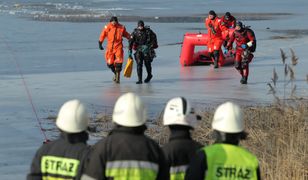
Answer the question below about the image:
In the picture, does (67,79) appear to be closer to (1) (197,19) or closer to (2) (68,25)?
(2) (68,25)

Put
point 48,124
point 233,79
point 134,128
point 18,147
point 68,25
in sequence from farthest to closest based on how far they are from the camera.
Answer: point 68,25 < point 233,79 < point 48,124 < point 18,147 < point 134,128

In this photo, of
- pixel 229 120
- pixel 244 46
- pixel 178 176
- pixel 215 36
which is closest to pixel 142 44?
pixel 244 46

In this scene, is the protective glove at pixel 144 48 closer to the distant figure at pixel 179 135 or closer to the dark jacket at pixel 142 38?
the dark jacket at pixel 142 38

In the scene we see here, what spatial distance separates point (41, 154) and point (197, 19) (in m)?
38.9

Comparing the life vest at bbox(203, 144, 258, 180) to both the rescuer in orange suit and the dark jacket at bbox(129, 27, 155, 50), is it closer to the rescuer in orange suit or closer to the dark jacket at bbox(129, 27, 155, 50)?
the dark jacket at bbox(129, 27, 155, 50)

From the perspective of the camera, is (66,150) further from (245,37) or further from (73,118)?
(245,37)

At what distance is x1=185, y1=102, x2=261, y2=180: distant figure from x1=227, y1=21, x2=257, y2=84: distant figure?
1363 centimetres

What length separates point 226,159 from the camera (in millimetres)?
5465

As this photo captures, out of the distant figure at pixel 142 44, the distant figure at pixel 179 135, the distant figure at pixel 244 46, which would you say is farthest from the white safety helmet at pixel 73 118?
the distant figure at pixel 142 44

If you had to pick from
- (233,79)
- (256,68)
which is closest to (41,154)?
(233,79)

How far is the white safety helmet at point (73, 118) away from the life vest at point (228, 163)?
80cm

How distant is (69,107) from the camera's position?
19.0 feet

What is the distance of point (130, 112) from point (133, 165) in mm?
309

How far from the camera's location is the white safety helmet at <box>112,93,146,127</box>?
5.53m
